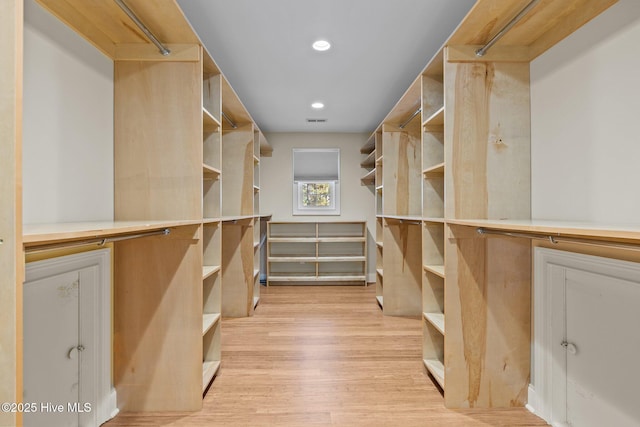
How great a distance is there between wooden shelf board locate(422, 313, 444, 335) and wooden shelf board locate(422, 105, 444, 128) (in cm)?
129

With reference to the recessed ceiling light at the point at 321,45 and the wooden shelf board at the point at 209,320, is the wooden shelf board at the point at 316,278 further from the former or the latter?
the recessed ceiling light at the point at 321,45

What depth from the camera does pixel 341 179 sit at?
530 cm

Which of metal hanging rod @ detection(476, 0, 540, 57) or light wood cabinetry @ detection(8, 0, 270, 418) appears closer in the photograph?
metal hanging rod @ detection(476, 0, 540, 57)

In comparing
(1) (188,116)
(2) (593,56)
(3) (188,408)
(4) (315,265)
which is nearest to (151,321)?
(3) (188,408)

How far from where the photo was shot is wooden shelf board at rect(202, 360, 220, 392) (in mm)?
1981

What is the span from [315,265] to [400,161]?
91.4 inches

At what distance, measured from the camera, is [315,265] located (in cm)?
513

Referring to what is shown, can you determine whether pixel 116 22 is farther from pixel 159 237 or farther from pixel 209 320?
pixel 209 320

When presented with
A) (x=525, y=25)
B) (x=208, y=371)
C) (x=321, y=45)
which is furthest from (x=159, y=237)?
(x=525, y=25)

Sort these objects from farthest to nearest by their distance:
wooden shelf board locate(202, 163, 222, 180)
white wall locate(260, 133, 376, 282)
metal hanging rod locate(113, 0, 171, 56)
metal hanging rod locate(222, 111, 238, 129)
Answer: white wall locate(260, 133, 376, 282) → metal hanging rod locate(222, 111, 238, 129) → wooden shelf board locate(202, 163, 222, 180) → metal hanging rod locate(113, 0, 171, 56)

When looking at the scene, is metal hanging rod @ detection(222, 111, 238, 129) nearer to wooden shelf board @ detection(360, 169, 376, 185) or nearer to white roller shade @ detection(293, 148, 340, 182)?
white roller shade @ detection(293, 148, 340, 182)

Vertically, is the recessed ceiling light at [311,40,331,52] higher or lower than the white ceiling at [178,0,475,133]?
lower

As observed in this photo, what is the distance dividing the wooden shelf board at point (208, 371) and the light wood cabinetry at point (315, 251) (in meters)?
2.75

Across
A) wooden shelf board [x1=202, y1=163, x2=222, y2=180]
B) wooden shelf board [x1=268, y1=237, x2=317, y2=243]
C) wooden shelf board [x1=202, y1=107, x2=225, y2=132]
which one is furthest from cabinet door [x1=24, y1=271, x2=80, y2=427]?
wooden shelf board [x1=268, y1=237, x2=317, y2=243]
